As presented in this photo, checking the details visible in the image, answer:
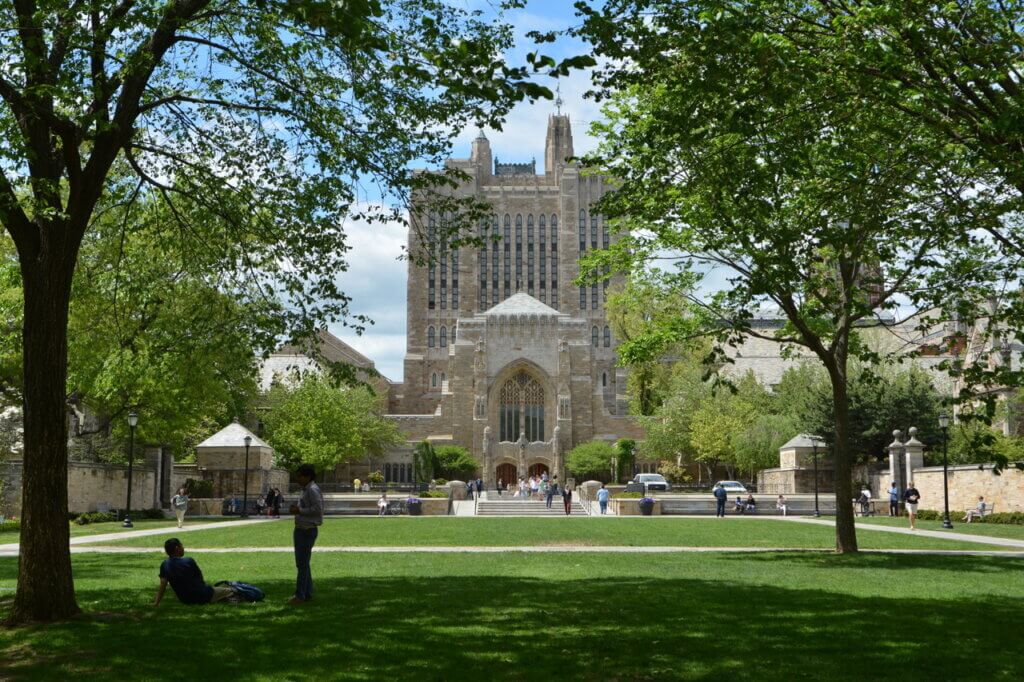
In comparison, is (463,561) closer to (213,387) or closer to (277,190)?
(277,190)

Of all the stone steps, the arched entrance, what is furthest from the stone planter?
the arched entrance

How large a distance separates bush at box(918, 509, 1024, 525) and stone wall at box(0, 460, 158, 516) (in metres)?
27.6

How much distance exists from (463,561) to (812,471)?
3501 cm

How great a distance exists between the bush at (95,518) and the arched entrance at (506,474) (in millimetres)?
44195

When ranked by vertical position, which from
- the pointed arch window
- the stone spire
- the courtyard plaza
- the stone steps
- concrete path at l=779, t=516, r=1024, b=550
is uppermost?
the stone spire

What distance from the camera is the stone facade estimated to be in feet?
247

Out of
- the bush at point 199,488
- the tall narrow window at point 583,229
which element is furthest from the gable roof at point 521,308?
the bush at point 199,488

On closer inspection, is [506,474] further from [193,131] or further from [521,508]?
[193,131]

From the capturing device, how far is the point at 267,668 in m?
7.32

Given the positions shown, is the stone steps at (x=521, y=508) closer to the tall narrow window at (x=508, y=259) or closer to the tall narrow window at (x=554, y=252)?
the tall narrow window at (x=554, y=252)

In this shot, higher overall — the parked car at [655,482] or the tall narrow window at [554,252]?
the tall narrow window at [554,252]

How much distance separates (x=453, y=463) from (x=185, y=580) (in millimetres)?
61121

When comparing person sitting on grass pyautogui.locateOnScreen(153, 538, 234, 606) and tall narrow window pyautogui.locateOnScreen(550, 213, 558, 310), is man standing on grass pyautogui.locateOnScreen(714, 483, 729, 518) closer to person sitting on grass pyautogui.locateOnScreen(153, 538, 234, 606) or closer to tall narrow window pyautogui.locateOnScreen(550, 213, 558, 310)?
person sitting on grass pyautogui.locateOnScreen(153, 538, 234, 606)

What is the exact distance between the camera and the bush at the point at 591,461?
225 ft
